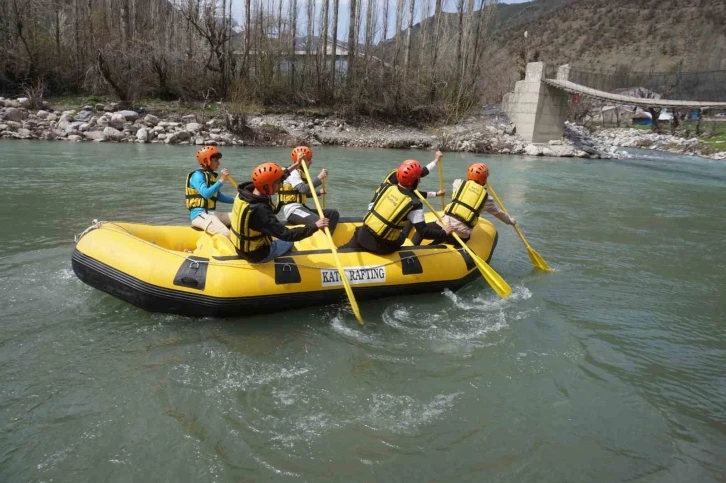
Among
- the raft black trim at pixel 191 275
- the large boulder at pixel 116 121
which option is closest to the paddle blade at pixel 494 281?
the raft black trim at pixel 191 275

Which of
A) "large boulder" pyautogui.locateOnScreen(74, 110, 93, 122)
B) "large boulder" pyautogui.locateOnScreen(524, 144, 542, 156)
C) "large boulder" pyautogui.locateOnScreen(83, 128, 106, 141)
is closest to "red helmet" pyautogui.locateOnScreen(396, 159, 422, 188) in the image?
"large boulder" pyautogui.locateOnScreen(83, 128, 106, 141)

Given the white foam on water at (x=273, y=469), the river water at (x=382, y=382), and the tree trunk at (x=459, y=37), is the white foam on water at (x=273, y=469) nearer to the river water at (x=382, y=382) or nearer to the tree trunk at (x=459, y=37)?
the river water at (x=382, y=382)

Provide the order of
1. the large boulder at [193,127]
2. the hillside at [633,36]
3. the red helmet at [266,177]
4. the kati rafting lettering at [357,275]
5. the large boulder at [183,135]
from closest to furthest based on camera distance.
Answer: the red helmet at [266,177] → the kati rafting lettering at [357,275] → the large boulder at [183,135] → the large boulder at [193,127] → the hillside at [633,36]

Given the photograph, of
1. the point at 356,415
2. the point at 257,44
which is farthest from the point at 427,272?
the point at 257,44

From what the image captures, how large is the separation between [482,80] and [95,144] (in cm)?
1772

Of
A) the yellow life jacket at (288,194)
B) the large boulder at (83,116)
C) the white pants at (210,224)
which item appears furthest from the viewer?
the large boulder at (83,116)

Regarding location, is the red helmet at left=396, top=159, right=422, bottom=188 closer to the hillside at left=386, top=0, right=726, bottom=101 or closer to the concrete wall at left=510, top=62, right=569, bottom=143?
the concrete wall at left=510, top=62, right=569, bottom=143

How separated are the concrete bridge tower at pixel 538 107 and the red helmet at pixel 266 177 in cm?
1910

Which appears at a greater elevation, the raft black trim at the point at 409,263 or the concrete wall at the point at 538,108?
the concrete wall at the point at 538,108

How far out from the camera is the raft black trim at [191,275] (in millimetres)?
4332

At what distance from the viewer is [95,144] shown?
53.0 feet

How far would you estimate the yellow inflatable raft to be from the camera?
171 inches

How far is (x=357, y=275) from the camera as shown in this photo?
490cm

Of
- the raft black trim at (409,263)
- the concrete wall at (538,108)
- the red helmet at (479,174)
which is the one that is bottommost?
the raft black trim at (409,263)
